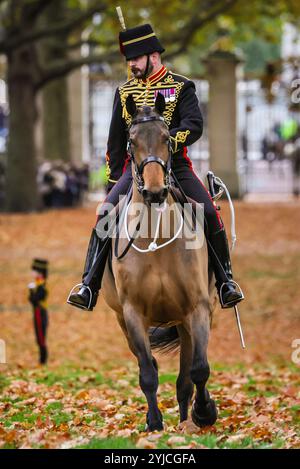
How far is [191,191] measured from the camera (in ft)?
32.7

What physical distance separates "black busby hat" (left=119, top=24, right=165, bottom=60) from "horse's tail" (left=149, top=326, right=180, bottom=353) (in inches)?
92.4

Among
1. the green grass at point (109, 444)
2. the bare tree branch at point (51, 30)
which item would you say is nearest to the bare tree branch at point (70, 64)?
the bare tree branch at point (51, 30)

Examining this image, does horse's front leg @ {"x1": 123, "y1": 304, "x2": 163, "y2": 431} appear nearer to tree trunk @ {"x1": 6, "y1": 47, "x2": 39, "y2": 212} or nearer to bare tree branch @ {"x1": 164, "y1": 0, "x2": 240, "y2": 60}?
bare tree branch @ {"x1": 164, "y1": 0, "x2": 240, "y2": 60}

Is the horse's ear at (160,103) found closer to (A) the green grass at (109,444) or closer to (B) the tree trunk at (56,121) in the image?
(A) the green grass at (109,444)

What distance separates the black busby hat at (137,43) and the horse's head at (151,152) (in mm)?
882

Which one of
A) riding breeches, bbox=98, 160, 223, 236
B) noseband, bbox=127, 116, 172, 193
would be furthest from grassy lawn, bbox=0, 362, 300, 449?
noseband, bbox=127, 116, 172, 193

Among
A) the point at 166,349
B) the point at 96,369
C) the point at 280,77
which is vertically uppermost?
the point at 280,77

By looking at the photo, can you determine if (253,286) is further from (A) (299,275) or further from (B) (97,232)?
(B) (97,232)

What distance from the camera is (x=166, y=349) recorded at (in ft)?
35.9

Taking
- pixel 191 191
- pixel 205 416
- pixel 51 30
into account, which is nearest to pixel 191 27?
pixel 51 30

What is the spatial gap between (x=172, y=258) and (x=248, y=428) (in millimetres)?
1542

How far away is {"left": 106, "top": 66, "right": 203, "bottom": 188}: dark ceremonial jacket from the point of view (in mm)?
9656
